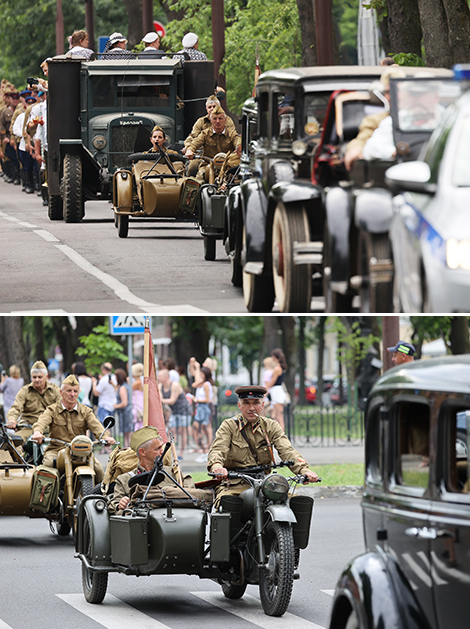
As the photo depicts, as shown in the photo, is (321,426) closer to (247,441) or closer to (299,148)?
(299,148)

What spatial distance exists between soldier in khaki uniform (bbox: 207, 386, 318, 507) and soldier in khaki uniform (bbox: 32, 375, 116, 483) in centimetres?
334

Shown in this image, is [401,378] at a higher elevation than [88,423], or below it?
higher

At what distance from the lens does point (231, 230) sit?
13.2 meters

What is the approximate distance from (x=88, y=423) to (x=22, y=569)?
2.16 m

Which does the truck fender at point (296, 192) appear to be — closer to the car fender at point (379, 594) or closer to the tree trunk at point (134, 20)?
the car fender at point (379, 594)

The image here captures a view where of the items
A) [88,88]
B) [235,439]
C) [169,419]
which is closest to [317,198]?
[235,439]

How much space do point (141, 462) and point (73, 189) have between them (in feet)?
39.2

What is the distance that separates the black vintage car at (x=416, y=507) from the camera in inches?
207

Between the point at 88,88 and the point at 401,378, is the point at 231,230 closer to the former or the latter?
the point at 401,378

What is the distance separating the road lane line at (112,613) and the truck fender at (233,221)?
3.55 metres

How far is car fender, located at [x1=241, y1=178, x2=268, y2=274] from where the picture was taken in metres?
10.6

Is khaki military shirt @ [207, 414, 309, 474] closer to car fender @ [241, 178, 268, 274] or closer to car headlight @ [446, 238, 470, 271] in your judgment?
car fender @ [241, 178, 268, 274]

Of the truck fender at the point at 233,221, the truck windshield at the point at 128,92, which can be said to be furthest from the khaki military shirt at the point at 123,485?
the truck windshield at the point at 128,92

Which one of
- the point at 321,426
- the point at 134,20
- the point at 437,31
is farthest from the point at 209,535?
the point at 134,20
